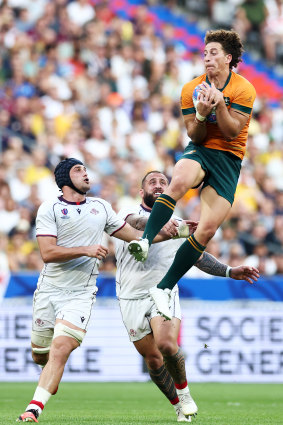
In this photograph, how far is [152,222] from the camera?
26.9ft

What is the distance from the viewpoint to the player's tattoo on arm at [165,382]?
31.3ft

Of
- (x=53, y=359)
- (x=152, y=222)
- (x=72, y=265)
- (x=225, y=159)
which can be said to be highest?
(x=225, y=159)

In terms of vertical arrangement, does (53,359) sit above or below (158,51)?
below

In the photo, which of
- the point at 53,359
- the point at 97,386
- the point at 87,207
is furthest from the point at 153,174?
the point at 97,386

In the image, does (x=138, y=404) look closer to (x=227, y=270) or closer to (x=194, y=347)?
(x=227, y=270)

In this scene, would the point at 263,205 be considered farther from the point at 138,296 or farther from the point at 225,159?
the point at 225,159

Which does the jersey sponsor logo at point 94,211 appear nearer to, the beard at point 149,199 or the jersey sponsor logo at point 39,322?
the beard at point 149,199

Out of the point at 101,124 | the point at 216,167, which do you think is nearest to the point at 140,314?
the point at 216,167

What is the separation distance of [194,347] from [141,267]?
5.17 m

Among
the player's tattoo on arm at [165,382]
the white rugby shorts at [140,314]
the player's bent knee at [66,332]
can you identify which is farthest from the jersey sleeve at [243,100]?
the player's tattoo on arm at [165,382]

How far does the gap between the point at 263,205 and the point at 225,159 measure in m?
9.28

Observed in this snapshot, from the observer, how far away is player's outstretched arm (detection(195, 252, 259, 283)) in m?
9.02

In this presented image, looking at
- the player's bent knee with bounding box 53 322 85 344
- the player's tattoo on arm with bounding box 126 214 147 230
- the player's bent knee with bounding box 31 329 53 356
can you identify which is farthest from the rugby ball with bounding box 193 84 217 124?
the player's bent knee with bounding box 31 329 53 356

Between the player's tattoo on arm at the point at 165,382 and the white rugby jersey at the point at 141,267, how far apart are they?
860 mm
